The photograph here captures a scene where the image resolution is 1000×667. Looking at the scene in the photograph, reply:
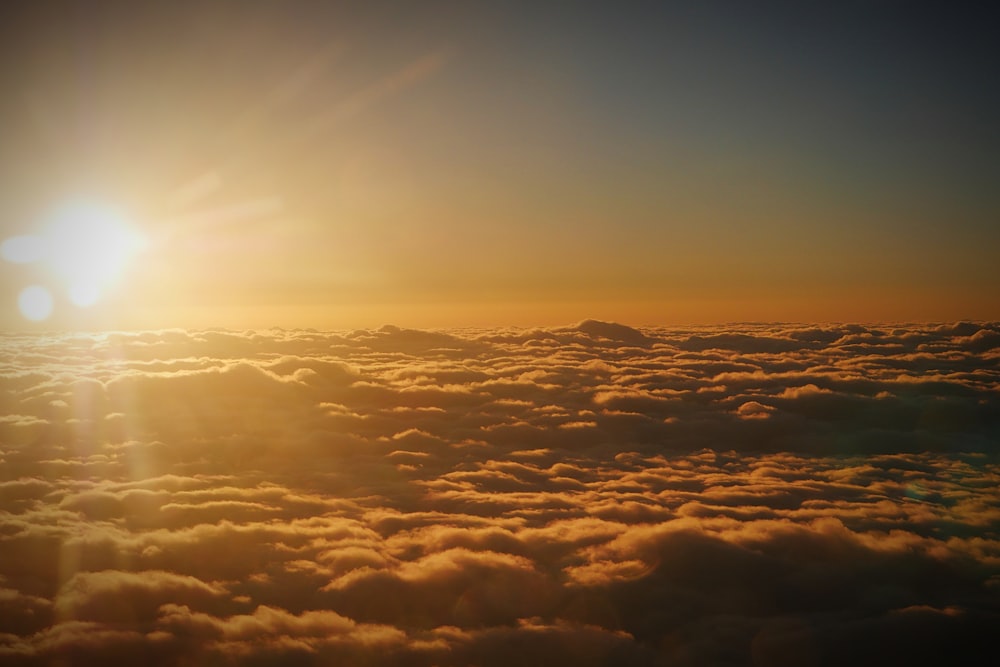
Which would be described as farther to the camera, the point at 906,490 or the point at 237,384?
the point at 237,384

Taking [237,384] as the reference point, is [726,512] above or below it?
below

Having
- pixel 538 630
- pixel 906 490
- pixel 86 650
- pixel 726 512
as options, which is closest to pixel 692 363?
pixel 906 490

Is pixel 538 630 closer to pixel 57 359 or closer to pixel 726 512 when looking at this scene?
pixel 726 512

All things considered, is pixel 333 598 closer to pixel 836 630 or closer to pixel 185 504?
pixel 185 504

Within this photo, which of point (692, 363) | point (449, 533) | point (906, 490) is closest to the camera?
point (449, 533)

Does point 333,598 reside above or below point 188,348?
below

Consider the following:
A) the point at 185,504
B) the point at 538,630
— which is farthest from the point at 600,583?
the point at 185,504

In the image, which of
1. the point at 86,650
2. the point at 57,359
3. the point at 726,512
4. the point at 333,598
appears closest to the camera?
the point at 86,650

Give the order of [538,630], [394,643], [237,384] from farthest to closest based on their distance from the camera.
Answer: [237,384], [538,630], [394,643]

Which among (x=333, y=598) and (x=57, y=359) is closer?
(x=333, y=598)
